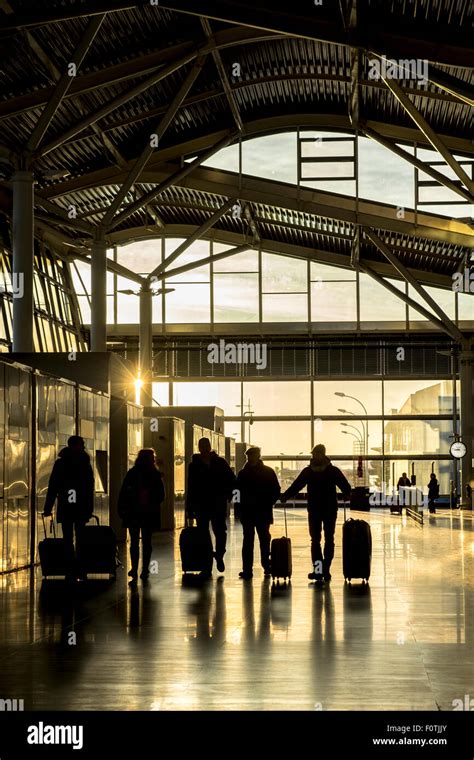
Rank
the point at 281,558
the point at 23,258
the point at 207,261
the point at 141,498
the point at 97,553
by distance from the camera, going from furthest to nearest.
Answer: the point at 207,261
the point at 23,258
the point at 97,553
the point at 281,558
the point at 141,498

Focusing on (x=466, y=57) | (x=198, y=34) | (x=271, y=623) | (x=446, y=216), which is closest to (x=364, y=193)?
(x=446, y=216)

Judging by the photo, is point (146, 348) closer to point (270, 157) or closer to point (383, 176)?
point (270, 157)

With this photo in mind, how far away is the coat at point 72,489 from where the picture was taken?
1413cm

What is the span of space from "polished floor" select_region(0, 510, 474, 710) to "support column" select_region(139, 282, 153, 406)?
2794 cm

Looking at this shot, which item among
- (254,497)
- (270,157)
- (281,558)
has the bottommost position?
(281,558)

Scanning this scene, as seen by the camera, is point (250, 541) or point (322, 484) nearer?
point (322, 484)

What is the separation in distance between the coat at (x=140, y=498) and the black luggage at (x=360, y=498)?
29.9 m

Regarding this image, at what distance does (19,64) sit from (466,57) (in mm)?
11834

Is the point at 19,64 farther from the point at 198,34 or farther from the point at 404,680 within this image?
the point at 404,680

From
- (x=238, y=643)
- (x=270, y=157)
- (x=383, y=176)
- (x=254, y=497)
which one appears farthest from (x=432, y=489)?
(x=238, y=643)

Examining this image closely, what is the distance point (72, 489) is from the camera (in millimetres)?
14188

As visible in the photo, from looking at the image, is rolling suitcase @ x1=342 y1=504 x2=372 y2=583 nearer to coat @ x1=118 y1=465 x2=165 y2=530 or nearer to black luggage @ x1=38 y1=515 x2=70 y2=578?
coat @ x1=118 y1=465 x2=165 y2=530

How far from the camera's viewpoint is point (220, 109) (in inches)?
1529

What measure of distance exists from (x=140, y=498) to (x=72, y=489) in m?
1.38
